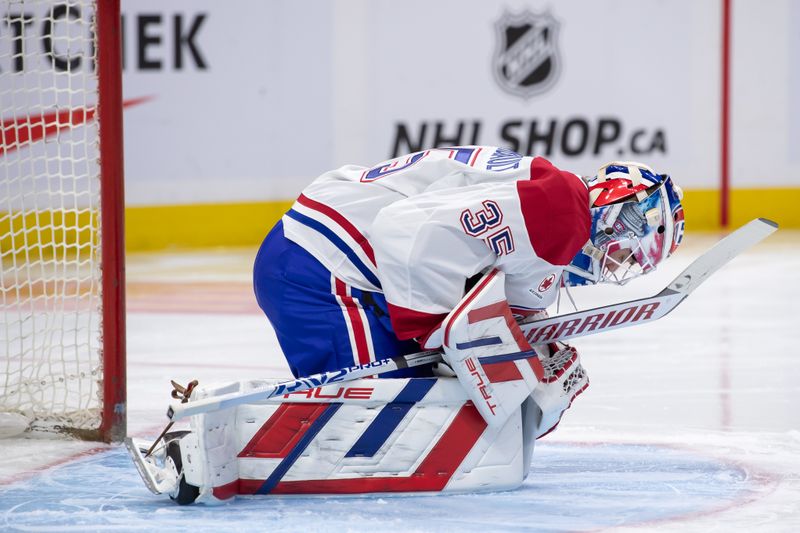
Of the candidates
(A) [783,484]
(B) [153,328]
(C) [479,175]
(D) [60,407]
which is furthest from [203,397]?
(B) [153,328]

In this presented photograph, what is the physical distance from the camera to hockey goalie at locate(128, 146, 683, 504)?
2.43 m

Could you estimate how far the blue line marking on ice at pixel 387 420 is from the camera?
98.2 inches

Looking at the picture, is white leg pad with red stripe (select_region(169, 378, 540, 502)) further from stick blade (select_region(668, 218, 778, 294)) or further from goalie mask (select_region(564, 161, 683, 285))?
stick blade (select_region(668, 218, 778, 294))

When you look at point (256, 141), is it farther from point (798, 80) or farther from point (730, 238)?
point (730, 238)

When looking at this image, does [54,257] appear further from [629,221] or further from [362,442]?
[629,221]

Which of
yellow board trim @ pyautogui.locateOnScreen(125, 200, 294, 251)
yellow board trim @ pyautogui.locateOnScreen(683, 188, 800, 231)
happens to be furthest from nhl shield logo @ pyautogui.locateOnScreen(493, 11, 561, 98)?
yellow board trim @ pyautogui.locateOnScreen(125, 200, 294, 251)

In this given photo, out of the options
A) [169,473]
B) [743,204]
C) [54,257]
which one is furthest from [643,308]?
[743,204]

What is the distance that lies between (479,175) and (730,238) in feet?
1.82

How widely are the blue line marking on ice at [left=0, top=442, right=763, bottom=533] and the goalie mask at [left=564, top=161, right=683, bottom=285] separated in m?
0.43

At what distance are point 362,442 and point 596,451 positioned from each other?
67cm

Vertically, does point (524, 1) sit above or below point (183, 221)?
above

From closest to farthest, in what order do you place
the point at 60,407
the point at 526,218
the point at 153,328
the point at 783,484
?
the point at 526,218 < the point at 783,484 < the point at 60,407 < the point at 153,328

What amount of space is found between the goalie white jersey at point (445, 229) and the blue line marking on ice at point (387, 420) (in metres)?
0.11

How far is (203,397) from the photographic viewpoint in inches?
97.3
